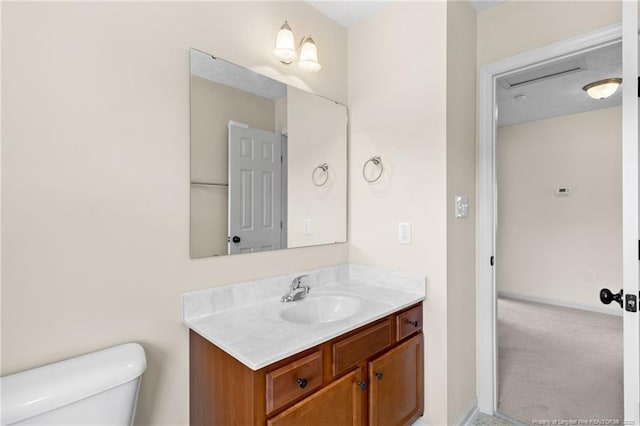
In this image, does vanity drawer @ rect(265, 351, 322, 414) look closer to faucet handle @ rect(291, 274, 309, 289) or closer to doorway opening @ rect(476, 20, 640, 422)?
faucet handle @ rect(291, 274, 309, 289)

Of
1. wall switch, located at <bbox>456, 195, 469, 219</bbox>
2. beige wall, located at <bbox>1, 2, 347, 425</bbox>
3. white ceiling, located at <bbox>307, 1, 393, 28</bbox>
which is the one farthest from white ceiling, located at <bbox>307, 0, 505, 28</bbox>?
wall switch, located at <bbox>456, 195, 469, 219</bbox>

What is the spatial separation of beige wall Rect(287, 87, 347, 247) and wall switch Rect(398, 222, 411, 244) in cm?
40

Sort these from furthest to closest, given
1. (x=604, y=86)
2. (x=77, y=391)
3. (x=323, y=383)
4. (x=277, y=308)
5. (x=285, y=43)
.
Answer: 1. (x=604, y=86)
2. (x=285, y=43)
3. (x=277, y=308)
4. (x=323, y=383)
5. (x=77, y=391)

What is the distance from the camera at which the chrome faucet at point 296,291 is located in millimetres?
1619

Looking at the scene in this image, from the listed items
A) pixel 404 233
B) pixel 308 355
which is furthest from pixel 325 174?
pixel 308 355

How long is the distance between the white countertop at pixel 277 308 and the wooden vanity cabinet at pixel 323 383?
0.17 feet

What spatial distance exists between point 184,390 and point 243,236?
0.71 m

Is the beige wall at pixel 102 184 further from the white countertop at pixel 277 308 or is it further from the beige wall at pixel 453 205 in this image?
the beige wall at pixel 453 205

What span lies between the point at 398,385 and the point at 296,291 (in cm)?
68

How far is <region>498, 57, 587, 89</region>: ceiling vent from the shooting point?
2615 millimetres

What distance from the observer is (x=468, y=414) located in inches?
75.3

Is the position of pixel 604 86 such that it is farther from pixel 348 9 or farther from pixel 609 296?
pixel 348 9

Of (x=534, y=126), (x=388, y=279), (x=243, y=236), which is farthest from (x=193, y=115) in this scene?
(x=534, y=126)

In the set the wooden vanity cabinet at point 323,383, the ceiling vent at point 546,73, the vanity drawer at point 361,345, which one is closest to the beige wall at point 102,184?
the wooden vanity cabinet at point 323,383
